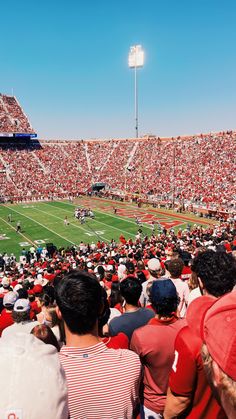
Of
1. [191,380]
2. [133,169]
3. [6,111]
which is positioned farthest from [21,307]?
[6,111]

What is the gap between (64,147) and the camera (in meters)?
70.2

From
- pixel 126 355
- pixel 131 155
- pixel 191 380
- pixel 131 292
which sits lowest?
→ pixel 131 292

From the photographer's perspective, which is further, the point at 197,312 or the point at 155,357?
the point at 155,357

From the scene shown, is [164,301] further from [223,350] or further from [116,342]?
[223,350]

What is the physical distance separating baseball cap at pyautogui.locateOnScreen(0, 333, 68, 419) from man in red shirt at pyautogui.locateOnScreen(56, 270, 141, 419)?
Result: 0.73 m

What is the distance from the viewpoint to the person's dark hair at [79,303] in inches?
104

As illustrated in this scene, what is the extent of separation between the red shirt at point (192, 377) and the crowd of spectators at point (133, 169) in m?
35.8

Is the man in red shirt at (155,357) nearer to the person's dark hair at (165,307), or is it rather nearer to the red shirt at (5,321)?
the person's dark hair at (165,307)

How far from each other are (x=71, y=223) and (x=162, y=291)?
3231 cm

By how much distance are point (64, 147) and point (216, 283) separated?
6868 centimetres

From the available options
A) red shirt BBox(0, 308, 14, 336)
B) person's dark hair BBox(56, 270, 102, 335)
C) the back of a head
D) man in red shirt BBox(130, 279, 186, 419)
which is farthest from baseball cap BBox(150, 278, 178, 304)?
red shirt BBox(0, 308, 14, 336)

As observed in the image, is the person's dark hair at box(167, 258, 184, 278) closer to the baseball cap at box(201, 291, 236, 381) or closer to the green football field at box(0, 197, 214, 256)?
the baseball cap at box(201, 291, 236, 381)

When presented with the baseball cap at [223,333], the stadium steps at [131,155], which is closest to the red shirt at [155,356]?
the baseball cap at [223,333]

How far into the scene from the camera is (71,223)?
35.7m
